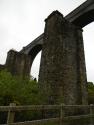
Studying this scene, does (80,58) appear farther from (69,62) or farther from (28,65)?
(28,65)

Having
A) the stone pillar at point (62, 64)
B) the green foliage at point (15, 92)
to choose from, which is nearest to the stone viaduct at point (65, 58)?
the stone pillar at point (62, 64)

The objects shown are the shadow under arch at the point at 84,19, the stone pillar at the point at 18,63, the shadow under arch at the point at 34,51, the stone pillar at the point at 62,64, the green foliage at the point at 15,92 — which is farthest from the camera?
the shadow under arch at the point at 34,51

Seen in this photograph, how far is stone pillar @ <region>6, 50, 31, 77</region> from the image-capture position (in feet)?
73.9

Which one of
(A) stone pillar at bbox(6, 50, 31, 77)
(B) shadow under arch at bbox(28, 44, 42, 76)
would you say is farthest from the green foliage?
(B) shadow under arch at bbox(28, 44, 42, 76)

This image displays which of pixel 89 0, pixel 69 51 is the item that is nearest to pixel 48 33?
pixel 69 51

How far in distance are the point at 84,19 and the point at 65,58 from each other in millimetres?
4434

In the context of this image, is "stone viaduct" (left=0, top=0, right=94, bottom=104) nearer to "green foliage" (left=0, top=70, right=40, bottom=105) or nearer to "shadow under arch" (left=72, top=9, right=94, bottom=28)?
"shadow under arch" (left=72, top=9, right=94, bottom=28)

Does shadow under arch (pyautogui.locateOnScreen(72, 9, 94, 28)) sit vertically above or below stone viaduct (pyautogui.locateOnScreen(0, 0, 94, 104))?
above

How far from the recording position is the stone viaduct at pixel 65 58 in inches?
454

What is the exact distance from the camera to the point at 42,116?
10797 mm

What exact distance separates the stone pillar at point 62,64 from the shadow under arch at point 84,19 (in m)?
0.80

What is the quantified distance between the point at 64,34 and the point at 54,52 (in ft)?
5.78

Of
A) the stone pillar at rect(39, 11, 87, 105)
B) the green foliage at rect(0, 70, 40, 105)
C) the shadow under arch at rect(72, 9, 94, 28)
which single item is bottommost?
the green foliage at rect(0, 70, 40, 105)

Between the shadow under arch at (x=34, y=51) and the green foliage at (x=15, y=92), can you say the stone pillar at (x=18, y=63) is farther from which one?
the green foliage at (x=15, y=92)
